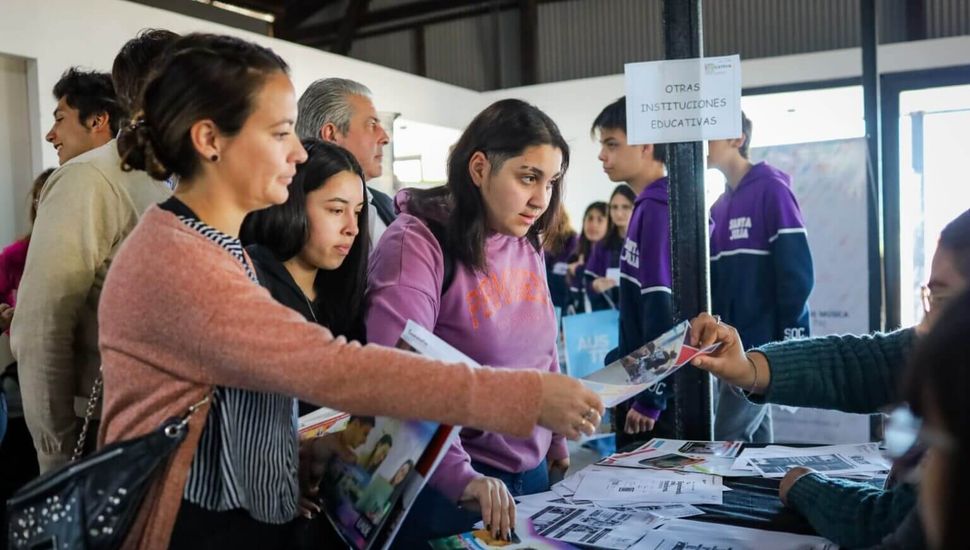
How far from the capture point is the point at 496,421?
0.95 metres

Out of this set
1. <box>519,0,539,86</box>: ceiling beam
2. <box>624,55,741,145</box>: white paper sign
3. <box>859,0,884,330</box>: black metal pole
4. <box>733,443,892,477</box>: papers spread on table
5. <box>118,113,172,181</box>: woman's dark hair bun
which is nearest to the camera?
<box>118,113,172,181</box>: woman's dark hair bun

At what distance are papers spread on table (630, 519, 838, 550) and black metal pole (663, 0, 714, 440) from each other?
751 millimetres

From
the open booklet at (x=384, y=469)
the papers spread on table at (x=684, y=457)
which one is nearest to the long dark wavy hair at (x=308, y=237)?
the open booklet at (x=384, y=469)

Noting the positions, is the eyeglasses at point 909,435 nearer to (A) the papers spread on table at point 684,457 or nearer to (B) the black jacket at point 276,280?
(A) the papers spread on table at point 684,457

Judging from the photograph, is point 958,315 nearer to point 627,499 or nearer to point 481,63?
point 627,499

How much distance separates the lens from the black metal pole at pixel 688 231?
1922 millimetres

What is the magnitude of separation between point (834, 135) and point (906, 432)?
689 centimetres

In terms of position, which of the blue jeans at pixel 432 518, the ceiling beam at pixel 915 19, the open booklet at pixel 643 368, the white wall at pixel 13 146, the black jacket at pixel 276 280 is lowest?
the blue jeans at pixel 432 518

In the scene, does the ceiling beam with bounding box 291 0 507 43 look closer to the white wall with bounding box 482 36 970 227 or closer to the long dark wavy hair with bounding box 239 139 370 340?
the white wall with bounding box 482 36 970 227

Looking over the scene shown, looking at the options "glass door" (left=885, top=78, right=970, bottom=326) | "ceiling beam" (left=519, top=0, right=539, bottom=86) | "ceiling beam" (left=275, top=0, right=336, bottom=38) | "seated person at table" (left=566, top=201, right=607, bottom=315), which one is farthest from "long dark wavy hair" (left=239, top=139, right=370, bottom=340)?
"ceiling beam" (left=275, top=0, right=336, bottom=38)

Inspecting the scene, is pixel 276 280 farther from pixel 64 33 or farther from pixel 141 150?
pixel 64 33

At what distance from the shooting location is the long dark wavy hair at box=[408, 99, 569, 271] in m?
1.61

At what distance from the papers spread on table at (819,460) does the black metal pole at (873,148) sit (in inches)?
87.4

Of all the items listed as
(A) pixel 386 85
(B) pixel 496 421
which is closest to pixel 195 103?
(B) pixel 496 421
